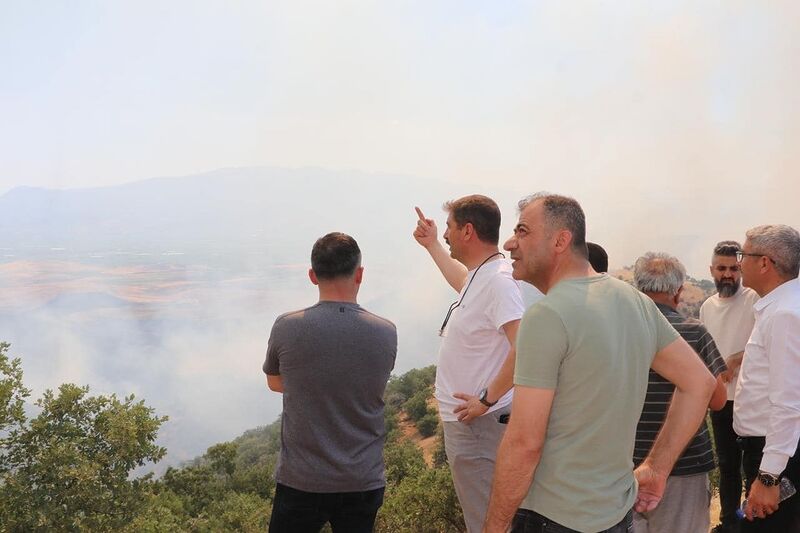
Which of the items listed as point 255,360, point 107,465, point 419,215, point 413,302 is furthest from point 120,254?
point 419,215

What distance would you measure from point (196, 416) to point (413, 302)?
5588cm

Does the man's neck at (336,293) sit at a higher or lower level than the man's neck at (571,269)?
lower

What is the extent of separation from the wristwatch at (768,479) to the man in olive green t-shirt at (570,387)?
4.40 feet

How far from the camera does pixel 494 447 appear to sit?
9.08 feet

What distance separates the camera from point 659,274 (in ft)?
9.72

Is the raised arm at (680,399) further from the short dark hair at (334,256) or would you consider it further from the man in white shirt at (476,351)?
the short dark hair at (334,256)

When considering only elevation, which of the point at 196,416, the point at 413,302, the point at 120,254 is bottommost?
the point at 196,416

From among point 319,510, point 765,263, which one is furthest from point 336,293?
point 765,263

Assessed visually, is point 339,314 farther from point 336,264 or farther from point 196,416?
point 196,416

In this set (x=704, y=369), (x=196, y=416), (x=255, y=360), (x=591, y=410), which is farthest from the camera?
(x=255, y=360)

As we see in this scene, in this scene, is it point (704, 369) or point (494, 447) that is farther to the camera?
point (494, 447)

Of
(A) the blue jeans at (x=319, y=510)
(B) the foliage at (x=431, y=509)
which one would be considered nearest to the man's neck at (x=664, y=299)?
(A) the blue jeans at (x=319, y=510)

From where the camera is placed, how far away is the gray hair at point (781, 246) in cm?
313

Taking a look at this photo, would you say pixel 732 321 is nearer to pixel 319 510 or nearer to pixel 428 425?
pixel 319 510
